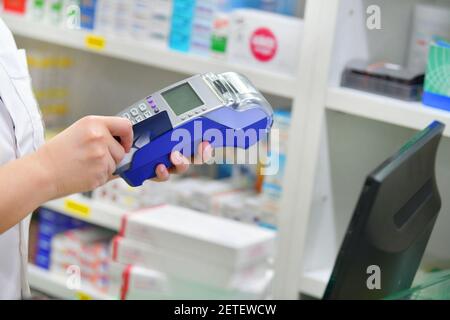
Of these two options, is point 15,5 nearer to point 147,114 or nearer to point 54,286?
point 54,286

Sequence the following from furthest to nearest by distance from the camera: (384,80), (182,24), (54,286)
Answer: (54,286)
(182,24)
(384,80)

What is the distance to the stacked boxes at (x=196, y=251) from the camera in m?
1.81

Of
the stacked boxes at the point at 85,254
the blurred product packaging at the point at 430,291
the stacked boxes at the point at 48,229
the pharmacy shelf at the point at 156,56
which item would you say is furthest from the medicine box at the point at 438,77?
the stacked boxes at the point at 48,229

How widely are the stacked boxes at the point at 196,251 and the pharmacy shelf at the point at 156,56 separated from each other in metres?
0.36

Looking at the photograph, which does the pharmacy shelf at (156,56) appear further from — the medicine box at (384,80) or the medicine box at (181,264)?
the medicine box at (181,264)

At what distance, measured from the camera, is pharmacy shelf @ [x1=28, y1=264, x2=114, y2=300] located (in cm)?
232

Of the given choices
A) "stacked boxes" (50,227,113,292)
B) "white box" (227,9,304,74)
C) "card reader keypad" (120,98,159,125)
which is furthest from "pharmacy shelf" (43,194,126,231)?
"card reader keypad" (120,98,159,125)

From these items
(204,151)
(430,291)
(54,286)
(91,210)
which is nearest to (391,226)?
(430,291)

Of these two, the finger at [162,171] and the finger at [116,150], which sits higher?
the finger at [116,150]

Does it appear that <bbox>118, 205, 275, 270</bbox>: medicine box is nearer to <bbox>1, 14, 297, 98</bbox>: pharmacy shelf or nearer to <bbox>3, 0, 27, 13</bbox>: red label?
<bbox>1, 14, 297, 98</bbox>: pharmacy shelf

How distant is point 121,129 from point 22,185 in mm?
146

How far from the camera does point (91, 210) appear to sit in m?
2.28

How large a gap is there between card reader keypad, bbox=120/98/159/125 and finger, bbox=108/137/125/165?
0.31 ft
